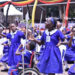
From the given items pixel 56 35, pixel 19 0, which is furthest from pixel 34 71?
pixel 19 0

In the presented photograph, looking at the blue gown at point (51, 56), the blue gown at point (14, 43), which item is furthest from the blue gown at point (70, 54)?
the blue gown at point (51, 56)

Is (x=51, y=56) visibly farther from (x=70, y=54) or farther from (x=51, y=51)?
(x=70, y=54)

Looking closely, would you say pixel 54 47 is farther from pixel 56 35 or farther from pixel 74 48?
pixel 74 48

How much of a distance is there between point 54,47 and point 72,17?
18169 millimetres

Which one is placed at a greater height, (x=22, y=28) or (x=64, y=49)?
(x=22, y=28)

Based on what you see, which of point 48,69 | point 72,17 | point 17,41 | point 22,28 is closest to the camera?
point 48,69

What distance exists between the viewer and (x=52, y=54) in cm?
496

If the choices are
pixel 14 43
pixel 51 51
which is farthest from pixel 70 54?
pixel 51 51

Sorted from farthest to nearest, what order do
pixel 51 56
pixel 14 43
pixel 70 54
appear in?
pixel 70 54 < pixel 14 43 < pixel 51 56

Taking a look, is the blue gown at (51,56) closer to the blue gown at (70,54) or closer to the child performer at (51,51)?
the child performer at (51,51)

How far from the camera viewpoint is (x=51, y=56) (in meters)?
4.95

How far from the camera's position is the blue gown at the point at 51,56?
193 inches

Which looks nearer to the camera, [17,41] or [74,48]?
[17,41]

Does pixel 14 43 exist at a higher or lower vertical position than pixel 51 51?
lower
